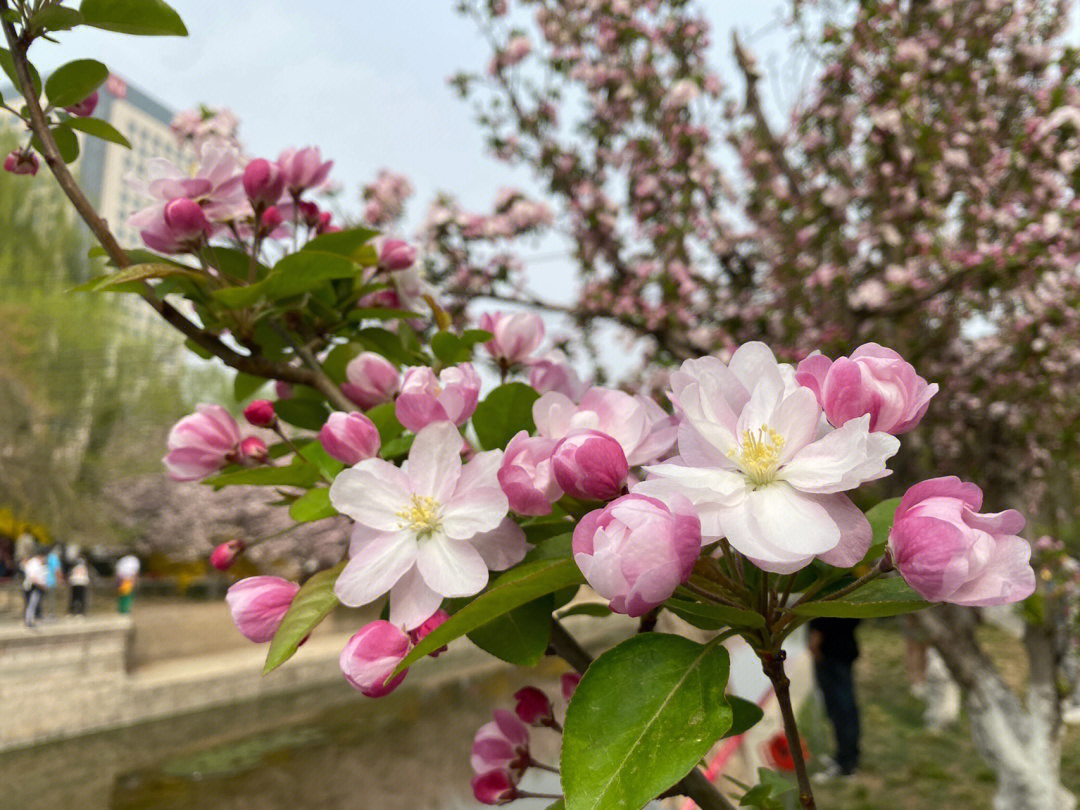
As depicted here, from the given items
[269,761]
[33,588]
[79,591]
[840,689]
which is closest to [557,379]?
[840,689]

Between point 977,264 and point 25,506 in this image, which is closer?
point 977,264

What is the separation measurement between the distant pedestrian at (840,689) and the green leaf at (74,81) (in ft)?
13.8

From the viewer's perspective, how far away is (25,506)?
41.7ft

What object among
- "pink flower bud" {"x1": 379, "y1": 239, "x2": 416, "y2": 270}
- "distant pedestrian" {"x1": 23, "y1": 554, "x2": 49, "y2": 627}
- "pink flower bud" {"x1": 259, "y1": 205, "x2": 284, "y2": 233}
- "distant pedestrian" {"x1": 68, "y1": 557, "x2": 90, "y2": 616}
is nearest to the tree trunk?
"pink flower bud" {"x1": 379, "y1": 239, "x2": 416, "y2": 270}

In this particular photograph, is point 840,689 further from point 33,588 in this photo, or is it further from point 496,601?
point 33,588

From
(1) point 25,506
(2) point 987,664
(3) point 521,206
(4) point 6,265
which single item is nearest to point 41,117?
(2) point 987,664

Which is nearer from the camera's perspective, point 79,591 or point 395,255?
point 395,255

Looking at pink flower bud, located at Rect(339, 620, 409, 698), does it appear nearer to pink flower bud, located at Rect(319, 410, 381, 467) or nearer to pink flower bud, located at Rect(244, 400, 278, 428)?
pink flower bud, located at Rect(319, 410, 381, 467)

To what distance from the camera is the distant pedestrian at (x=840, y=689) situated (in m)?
A: 4.15

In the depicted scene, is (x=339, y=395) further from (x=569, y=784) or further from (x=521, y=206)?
(x=521, y=206)

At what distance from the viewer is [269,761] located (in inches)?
292

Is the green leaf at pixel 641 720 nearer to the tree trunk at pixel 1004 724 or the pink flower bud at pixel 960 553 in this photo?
the pink flower bud at pixel 960 553

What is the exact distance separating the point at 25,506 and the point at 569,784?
49.9ft

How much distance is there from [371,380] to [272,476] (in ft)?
0.38
